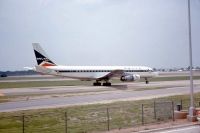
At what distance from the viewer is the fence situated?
799 inches

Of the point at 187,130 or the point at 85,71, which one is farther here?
the point at 85,71

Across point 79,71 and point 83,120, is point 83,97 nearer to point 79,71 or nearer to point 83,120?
point 83,120

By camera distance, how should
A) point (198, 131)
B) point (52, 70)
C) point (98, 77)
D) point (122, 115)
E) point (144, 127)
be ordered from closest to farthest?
point (198, 131), point (144, 127), point (122, 115), point (52, 70), point (98, 77)

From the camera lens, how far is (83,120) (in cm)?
2334

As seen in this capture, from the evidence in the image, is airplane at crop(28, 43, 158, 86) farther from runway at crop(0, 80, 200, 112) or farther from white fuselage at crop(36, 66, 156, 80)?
runway at crop(0, 80, 200, 112)

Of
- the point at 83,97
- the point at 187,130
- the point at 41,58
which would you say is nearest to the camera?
the point at 187,130

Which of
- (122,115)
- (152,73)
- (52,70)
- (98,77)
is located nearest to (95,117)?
(122,115)

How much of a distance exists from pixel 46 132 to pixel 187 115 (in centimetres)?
1003

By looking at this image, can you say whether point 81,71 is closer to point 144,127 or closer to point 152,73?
point 152,73

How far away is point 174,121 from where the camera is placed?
75.6 feet

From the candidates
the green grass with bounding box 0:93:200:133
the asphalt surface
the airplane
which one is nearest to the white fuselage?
the airplane

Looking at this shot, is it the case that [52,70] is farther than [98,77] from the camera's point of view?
No

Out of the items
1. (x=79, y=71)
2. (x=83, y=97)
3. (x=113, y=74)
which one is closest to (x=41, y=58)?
(x=79, y=71)

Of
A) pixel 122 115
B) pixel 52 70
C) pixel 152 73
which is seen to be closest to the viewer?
pixel 122 115
